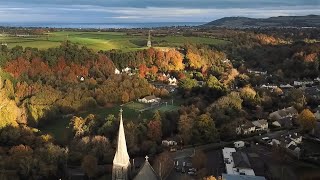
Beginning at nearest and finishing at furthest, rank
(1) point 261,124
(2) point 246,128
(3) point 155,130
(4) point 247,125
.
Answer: (3) point 155,130, (2) point 246,128, (4) point 247,125, (1) point 261,124

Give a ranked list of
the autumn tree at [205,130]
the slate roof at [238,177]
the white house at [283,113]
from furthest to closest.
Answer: the white house at [283,113]
the autumn tree at [205,130]
the slate roof at [238,177]

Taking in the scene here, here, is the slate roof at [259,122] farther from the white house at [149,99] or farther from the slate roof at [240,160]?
the white house at [149,99]

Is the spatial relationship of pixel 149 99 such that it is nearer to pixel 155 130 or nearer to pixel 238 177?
pixel 155 130

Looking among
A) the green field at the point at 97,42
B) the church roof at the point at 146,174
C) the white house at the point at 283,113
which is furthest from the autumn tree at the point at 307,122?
the green field at the point at 97,42

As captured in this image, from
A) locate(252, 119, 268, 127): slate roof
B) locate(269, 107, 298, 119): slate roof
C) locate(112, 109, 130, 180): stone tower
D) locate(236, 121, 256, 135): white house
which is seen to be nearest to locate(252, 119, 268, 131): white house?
locate(252, 119, 268, 127): slate roof

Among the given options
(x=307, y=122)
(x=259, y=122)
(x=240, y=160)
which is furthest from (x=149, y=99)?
(x=240, y=160)
